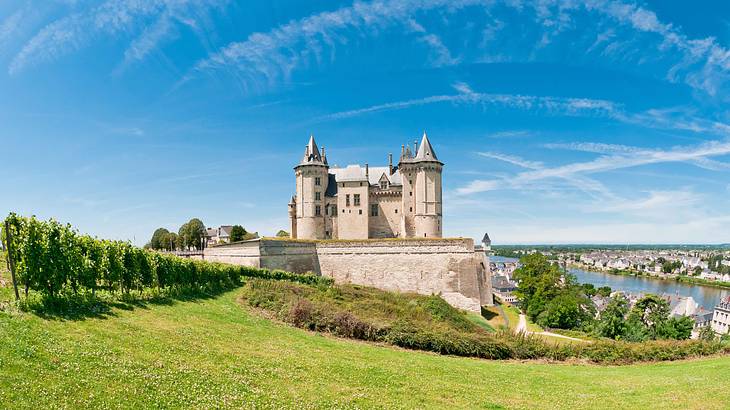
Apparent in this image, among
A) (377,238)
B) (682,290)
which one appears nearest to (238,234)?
(377,238)

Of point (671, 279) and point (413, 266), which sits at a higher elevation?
point (413, 266)

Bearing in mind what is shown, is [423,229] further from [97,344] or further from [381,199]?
[97,344]

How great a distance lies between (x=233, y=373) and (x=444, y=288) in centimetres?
3213

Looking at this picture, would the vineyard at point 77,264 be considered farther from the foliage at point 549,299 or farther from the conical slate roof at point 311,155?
the foliage at point 549,299

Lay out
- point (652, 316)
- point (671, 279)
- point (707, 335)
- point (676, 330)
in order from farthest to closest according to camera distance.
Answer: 1. point (671, 279)
2. point (652, 316)
3. point (676, 330)
4. point (707, 335)

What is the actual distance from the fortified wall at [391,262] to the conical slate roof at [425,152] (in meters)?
9.68

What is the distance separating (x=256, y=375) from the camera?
1050 cm

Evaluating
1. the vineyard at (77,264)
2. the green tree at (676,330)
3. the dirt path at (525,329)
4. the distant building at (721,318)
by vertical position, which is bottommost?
the distant building at (721,318)

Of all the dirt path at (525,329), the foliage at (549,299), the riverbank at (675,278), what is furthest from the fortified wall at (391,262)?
the riverbank at (675,278)

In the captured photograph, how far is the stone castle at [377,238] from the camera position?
133ft

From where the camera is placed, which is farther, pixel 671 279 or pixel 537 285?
pixel 671 279

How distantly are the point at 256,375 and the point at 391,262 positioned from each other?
104ft

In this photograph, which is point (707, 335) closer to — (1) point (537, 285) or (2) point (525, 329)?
(2) point (525, 329)

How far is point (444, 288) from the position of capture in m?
40.4
